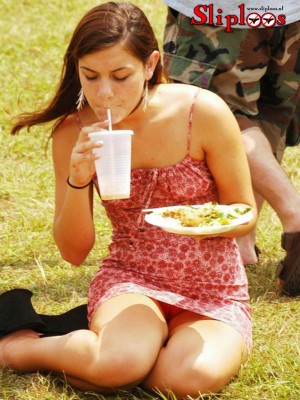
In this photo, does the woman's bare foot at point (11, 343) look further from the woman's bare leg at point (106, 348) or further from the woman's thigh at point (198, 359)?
the woman's thigh at point (198, 359)

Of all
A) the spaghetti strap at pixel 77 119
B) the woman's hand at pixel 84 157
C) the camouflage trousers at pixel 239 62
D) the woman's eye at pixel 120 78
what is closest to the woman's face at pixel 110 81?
the woman's eye at pixel 120 78

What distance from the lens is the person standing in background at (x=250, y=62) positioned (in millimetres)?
4172

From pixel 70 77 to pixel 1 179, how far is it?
2.26 meters

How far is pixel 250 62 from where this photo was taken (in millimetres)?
4246

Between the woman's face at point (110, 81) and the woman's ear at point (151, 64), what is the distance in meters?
0.10

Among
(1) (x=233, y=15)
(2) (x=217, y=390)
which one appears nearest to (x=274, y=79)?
(1) (x=233, y=15)

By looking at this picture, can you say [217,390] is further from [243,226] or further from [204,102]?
[204,102]

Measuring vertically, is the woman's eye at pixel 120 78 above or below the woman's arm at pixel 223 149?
above

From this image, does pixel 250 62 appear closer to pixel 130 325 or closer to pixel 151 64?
pixel 151 64

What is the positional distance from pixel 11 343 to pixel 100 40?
1083 millimetres

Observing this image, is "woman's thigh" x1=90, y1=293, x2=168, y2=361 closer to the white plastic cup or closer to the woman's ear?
the white plastic cup

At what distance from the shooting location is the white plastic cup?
3.00 m

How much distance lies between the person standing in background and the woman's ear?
868 millimetres

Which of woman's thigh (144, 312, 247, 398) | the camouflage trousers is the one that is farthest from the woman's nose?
the camouflage trousers
